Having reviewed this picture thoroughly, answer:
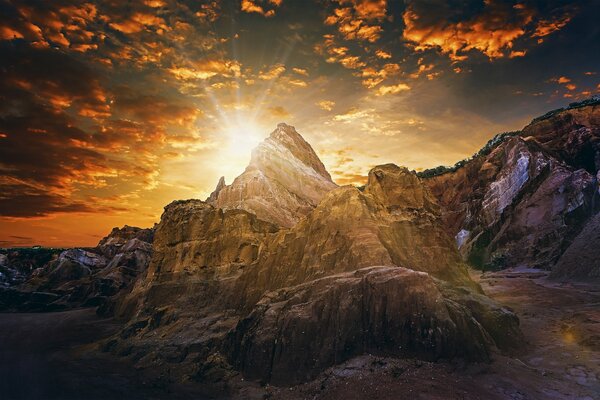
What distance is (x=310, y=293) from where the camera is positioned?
98.5ft

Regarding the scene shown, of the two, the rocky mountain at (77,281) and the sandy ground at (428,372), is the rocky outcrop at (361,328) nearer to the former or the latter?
the sandy ground at (428,372)

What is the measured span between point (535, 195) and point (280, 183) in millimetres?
52901

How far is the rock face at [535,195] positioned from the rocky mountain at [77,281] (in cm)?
8003

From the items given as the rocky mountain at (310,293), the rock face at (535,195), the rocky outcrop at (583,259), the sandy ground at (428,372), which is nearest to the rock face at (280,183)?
the rocky mountain at (310,293)

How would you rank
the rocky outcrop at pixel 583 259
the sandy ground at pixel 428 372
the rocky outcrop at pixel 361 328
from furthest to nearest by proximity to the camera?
the rocky outcrop at pixel 583 259
the rocky outcrop at pixel 361 328
the sandy ground at pixel 428 372

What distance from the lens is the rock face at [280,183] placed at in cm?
6894

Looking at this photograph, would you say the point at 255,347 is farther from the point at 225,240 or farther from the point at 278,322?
the point at 225,240

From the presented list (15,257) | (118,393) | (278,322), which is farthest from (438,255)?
(15,257)

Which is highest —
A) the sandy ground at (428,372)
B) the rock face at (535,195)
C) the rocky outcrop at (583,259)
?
the rock face at (535,195)

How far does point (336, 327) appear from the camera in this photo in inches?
1037

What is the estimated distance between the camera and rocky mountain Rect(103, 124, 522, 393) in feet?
82.2

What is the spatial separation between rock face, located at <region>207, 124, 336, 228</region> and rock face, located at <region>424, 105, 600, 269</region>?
3874 cm

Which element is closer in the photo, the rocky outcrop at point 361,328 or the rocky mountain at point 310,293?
the rocky outcrop at point 361,328

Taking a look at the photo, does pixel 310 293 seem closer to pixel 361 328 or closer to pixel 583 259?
pixel 361 328
